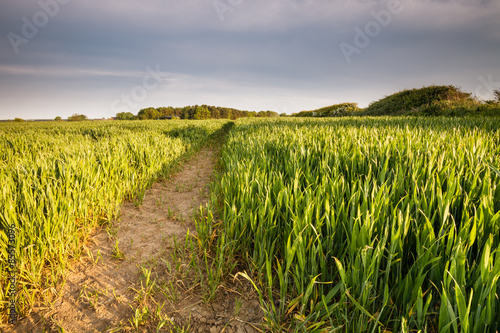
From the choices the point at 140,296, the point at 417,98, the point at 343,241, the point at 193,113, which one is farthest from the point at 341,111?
the point at 193,113

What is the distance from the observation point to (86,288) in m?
1.83

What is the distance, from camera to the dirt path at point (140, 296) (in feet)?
4.83

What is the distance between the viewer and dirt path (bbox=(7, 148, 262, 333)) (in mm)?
1472

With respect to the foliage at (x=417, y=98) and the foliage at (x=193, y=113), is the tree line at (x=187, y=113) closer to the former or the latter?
the foliage at (x=193, y=113)

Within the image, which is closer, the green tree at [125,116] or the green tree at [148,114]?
the green tree at [125,116]

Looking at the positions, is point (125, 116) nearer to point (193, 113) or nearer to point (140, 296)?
point (193, 113)

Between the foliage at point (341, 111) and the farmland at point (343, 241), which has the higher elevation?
the foliage at point (341, 111)

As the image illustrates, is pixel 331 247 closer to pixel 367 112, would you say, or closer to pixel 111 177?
pixel 111 177

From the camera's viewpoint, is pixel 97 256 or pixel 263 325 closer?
pixel 263 325

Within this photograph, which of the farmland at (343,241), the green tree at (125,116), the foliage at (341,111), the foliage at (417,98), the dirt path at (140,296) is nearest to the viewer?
the farmland at (343,241)

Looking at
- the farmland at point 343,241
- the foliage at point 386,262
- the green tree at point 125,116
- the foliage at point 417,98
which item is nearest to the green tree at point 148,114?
the green tree at point 125,116

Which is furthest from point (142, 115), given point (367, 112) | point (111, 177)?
point (111, 177)

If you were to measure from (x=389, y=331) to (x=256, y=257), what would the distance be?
95 centimetres

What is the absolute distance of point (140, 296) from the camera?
168 cm
